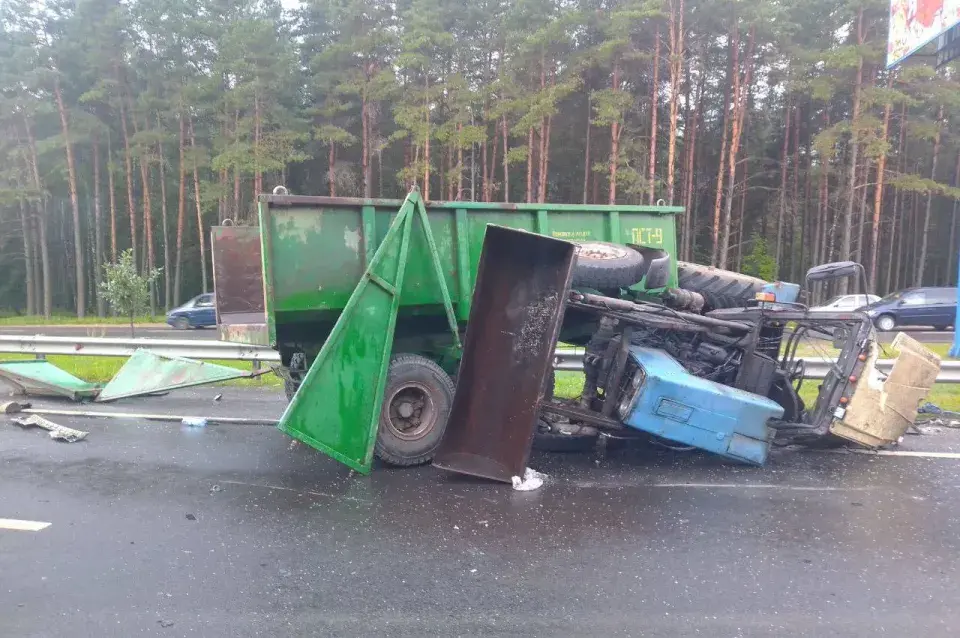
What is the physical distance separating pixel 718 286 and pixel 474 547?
4.37 metres

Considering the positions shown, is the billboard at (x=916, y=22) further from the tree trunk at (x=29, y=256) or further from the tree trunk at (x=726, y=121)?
the tree trunk at (x=29, y=256)

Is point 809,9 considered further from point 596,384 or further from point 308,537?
point 308,537

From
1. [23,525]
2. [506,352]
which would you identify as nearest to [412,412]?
[506,352]

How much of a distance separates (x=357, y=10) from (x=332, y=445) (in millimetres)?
25970

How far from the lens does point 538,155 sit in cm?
2836

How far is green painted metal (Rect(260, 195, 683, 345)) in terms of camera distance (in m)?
5.55

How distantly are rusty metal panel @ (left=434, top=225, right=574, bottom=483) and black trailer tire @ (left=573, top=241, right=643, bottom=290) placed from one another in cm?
66

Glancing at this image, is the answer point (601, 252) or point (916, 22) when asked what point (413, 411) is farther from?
point (916, 22)

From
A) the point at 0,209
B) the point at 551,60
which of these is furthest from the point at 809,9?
the point at 0,209

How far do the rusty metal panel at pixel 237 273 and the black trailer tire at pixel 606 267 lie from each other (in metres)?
3.52

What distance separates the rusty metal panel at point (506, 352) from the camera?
204 inches

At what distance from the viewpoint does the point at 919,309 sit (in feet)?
70.6

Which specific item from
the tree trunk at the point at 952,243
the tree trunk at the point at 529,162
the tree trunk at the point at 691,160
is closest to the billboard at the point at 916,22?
the tree trunk at the point at 691,160

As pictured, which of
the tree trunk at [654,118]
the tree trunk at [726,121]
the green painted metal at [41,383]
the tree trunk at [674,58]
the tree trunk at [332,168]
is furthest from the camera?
the tree trunk at [332,168]
